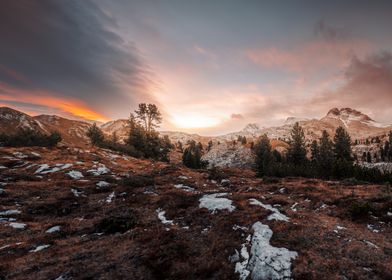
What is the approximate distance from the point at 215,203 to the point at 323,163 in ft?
199

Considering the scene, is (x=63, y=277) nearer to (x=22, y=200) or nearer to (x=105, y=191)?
(x=22, y=200)

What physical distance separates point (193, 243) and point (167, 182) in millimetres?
22527

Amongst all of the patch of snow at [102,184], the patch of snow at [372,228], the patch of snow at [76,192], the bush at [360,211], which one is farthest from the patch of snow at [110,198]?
the patch of snow at [372,228]

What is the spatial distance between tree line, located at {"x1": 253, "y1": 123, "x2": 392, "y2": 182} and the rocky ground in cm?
3792

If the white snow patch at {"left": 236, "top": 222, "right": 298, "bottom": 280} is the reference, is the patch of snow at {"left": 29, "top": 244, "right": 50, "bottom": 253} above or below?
below

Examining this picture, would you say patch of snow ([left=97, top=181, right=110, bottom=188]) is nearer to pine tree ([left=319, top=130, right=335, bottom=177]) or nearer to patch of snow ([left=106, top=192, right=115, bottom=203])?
patch of snow ([left=106, top=192, right=115, bottom=203])

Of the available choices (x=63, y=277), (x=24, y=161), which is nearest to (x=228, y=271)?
(x=63, y=277)

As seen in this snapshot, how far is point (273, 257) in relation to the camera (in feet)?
35.6

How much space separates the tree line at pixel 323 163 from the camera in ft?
180

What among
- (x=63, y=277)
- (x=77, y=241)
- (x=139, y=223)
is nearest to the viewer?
(x=63, y=277)

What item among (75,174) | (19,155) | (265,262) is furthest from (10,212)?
(19,155)

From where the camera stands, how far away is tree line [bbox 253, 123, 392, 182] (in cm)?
5475

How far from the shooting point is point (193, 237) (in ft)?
49.1

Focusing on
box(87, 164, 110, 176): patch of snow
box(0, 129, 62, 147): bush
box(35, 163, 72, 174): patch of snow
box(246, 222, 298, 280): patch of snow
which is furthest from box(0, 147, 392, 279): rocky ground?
box(0, 129, 62, 147): bush
